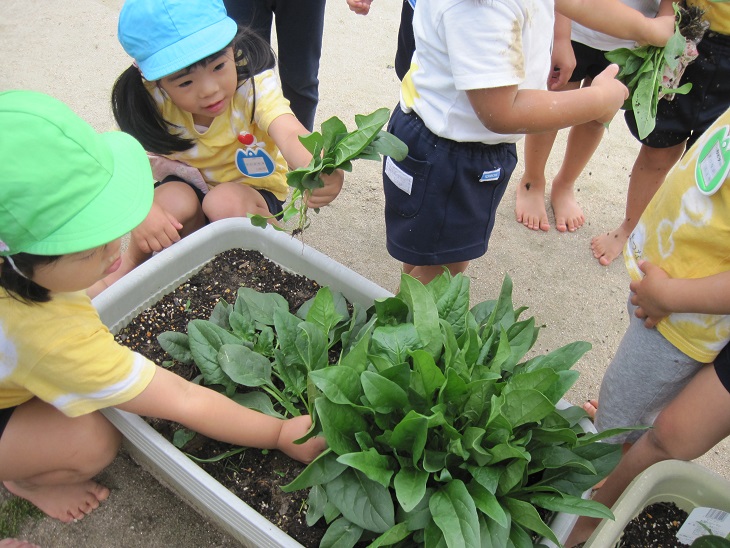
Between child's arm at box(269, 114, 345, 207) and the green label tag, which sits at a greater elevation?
the green label tag

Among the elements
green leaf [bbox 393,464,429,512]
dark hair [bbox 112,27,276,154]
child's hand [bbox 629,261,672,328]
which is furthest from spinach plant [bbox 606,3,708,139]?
green leaf [bbox 393,464,429,512]

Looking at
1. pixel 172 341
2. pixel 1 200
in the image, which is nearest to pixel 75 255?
pixel 1 200

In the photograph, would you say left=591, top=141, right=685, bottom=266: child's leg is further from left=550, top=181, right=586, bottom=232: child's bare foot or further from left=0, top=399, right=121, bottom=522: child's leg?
left=0, top=399, right=121, bottom=522: child's leg

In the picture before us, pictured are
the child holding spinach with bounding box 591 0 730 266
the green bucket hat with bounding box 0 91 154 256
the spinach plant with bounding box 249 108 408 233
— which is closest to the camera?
the green bucket hat with bounding box 0 91 154 256

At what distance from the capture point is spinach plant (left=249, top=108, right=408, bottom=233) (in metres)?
1.13

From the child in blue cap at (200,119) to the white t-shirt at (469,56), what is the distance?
31 cm

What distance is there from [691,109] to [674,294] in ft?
2.72

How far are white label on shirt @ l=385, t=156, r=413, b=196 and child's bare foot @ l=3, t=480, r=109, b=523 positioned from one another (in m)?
1.05

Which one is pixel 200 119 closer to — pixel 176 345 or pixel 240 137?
pixel 240 137

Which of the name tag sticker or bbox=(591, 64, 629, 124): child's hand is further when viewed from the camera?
the name tag sticker

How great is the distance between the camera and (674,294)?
1247 millimetres

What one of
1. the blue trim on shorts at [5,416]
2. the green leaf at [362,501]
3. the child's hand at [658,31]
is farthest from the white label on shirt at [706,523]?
the blue trim on shorts at [5,416]

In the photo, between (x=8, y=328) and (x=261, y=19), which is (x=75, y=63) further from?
(x=8, y=328)

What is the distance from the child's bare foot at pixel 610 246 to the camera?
2326 mm
